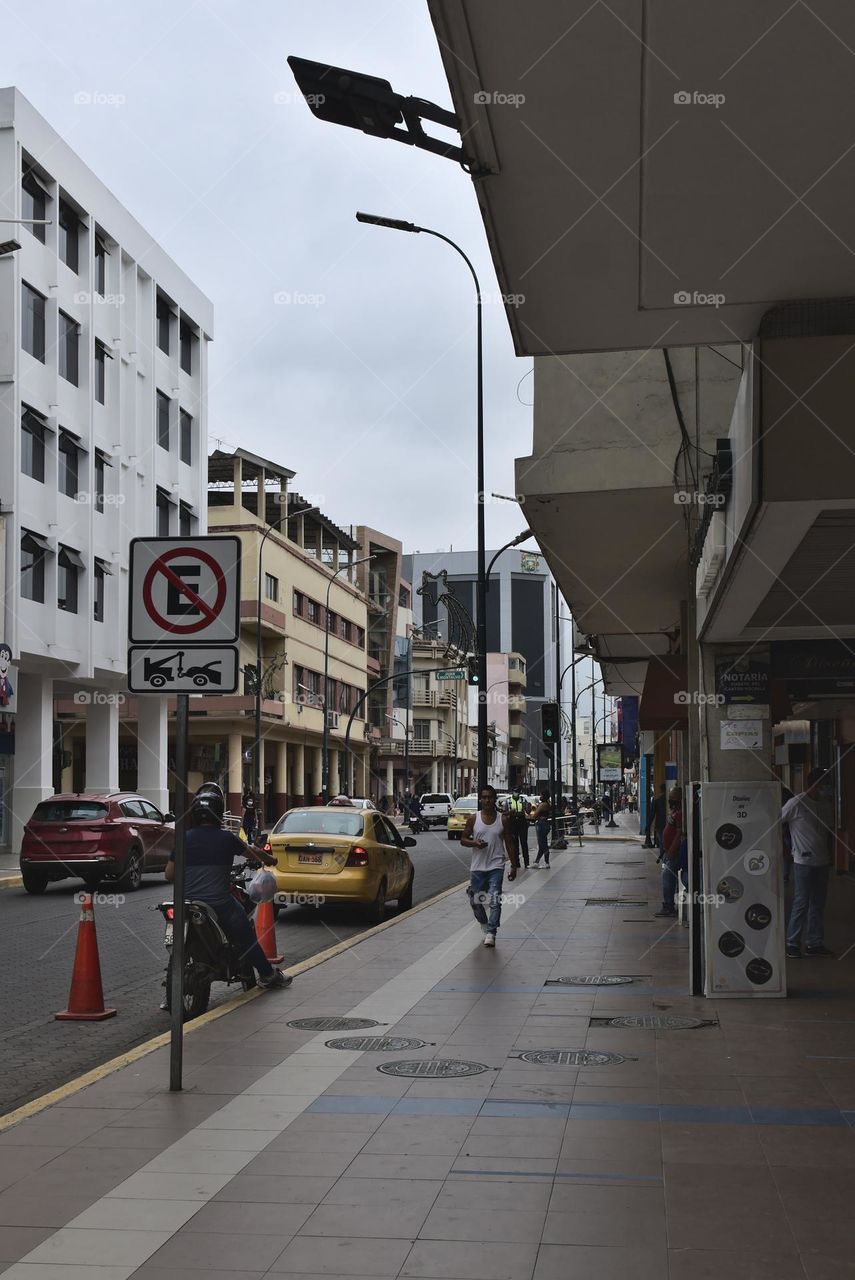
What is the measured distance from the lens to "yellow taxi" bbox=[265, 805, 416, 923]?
17.9 m

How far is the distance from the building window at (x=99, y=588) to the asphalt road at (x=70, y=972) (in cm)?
1568

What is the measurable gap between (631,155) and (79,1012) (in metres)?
7.68

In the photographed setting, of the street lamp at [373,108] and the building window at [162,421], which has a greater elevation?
the building window at [162,421]

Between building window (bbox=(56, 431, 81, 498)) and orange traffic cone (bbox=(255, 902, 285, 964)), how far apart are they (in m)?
26.4

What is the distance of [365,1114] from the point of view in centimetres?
717

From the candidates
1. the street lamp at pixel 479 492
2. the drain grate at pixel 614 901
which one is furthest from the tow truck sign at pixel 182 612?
the street lamp at pixel 479 492

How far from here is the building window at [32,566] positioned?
35219 millimetres

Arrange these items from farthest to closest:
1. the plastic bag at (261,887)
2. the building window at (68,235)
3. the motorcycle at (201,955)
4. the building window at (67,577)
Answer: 1. the building window at (68,235)
2. the building window at (67,577)
3. the plastic bag at (261,887)
4. the motorcycle at (201,955)

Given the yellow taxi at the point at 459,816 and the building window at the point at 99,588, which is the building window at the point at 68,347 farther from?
the yellow taxi at the point at 459,816

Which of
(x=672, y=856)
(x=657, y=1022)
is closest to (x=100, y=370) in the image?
(x=672, y=856)

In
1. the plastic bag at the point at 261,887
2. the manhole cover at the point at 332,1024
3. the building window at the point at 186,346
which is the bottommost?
the manhole cover at the point at 332,1024

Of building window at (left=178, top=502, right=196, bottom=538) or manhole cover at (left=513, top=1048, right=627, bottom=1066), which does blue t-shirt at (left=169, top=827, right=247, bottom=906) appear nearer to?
manhole cover at (left=513, top=1048, right=627, bottom=1066)

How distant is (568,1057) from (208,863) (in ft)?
10.5

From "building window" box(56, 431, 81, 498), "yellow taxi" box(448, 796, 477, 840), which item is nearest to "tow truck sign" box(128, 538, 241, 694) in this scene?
"building window" box(56, 431, 81, 498)
